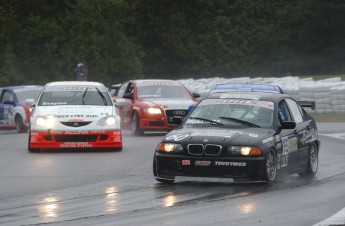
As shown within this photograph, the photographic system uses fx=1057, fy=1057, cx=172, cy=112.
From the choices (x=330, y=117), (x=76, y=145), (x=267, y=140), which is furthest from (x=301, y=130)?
(x=330, y=117)

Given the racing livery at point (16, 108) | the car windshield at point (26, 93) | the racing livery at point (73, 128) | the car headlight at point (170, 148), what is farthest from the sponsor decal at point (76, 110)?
the car windshield at point (26, 93)

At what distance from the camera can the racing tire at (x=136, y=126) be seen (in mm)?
26322

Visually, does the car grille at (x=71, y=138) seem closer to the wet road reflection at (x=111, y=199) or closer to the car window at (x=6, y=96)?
the wet road reflection at (x=111, y=199)

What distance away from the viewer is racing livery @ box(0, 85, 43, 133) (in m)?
29.3

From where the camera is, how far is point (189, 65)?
77312mm

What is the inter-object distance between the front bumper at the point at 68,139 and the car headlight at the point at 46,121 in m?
0.14

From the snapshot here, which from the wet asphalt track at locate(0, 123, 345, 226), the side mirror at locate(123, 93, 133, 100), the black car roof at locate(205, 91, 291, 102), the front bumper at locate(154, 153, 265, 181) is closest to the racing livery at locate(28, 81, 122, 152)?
the wet asphalt track at locate(0, 123, 345, 226)

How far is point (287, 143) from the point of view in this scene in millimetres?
14656

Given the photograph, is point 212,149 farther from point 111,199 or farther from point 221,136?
point 111,199

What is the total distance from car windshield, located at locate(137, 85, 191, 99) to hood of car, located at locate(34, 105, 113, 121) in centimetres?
649

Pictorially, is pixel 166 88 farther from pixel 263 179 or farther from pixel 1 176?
pixel 263 179

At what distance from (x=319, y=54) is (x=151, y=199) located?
66.6 metres

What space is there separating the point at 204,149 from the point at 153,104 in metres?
12.7

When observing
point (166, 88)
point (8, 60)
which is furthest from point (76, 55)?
point (166, 88)
